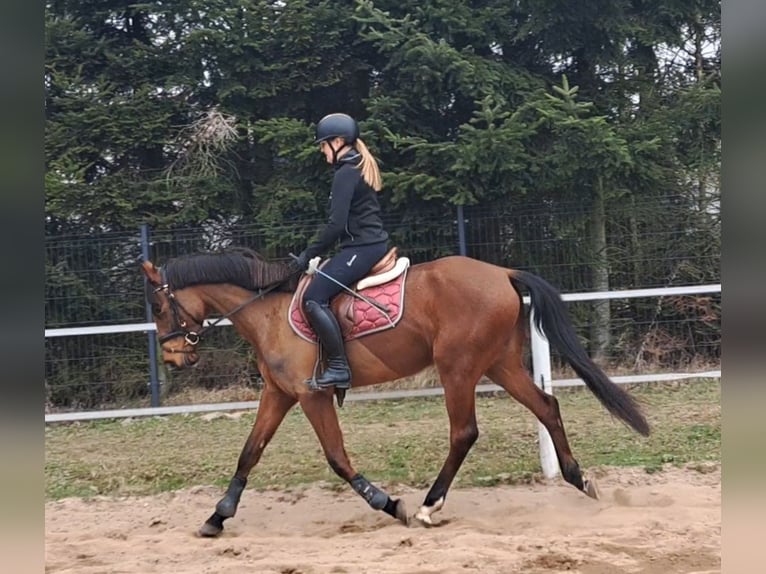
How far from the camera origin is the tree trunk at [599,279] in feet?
30.4

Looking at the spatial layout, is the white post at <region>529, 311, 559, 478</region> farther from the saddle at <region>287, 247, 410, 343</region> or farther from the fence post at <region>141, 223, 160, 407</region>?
the fence post at <region>141, 223, 160, 407</region>

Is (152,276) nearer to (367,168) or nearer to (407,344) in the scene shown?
(367,168)

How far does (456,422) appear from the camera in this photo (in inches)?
182

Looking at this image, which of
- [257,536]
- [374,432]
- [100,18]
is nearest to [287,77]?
[100,18]

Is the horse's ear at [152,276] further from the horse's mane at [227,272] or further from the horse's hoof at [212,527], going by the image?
the horse's hoof at [212,527]

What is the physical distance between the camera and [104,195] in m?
9.77

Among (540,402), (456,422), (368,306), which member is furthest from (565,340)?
(368,306)

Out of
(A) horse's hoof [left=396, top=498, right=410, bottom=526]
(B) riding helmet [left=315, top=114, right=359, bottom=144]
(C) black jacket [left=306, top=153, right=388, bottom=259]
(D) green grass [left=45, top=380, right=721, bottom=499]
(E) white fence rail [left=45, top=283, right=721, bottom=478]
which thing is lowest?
(D) green grass [left=45, top=380, right=721, bottom=499]

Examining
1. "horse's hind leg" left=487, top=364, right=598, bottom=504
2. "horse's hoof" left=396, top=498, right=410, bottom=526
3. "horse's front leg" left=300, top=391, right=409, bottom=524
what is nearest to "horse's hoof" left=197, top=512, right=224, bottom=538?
"horse's front leg" left=300, top=391, right=409, bottom=524

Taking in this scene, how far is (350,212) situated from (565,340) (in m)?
1.72

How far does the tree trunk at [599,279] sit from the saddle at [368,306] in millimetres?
5252

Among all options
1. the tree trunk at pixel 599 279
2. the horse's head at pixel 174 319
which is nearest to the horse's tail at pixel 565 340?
the horse's head at pixel 174 319

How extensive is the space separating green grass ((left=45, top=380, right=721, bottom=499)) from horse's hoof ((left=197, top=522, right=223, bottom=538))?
111 centimetres

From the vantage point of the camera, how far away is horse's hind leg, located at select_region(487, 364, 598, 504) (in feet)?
15.5
